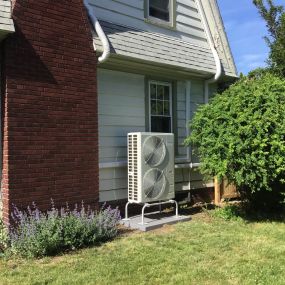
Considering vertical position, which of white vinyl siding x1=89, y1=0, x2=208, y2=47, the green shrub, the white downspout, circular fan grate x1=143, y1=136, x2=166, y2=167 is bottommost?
the green shrub

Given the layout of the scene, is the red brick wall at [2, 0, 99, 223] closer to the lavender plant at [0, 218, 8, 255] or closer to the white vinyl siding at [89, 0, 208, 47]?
the lavender plant at [0, 218, 8, 255]

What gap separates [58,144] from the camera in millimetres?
6820

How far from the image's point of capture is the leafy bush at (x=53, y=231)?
5.77m

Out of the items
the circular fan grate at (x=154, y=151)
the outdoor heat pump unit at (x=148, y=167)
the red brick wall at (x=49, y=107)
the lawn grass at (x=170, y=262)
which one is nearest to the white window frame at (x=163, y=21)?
the red brick wall at (x=49, y=107)

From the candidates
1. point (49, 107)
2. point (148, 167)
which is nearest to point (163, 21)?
point (148, 167)

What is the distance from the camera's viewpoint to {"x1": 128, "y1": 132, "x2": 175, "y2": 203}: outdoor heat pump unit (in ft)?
25.4

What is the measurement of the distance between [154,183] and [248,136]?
6.01ft

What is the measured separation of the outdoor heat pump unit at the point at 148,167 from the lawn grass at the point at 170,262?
0.95 m

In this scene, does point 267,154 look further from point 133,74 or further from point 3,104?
point 3,104

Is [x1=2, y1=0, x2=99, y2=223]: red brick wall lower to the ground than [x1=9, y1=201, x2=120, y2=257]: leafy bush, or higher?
higher

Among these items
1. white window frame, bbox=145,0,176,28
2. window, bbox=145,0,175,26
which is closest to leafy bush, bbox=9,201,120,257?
white window frame, bbox=145,0,176,28

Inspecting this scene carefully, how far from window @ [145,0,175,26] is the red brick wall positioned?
7.98 ft

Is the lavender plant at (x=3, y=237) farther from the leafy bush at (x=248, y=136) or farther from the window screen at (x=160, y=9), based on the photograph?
the window screen at (x=160, y=9)

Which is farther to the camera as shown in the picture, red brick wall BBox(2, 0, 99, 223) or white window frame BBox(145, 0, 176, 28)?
white window frame BBox(145, 0, 176, 28)
